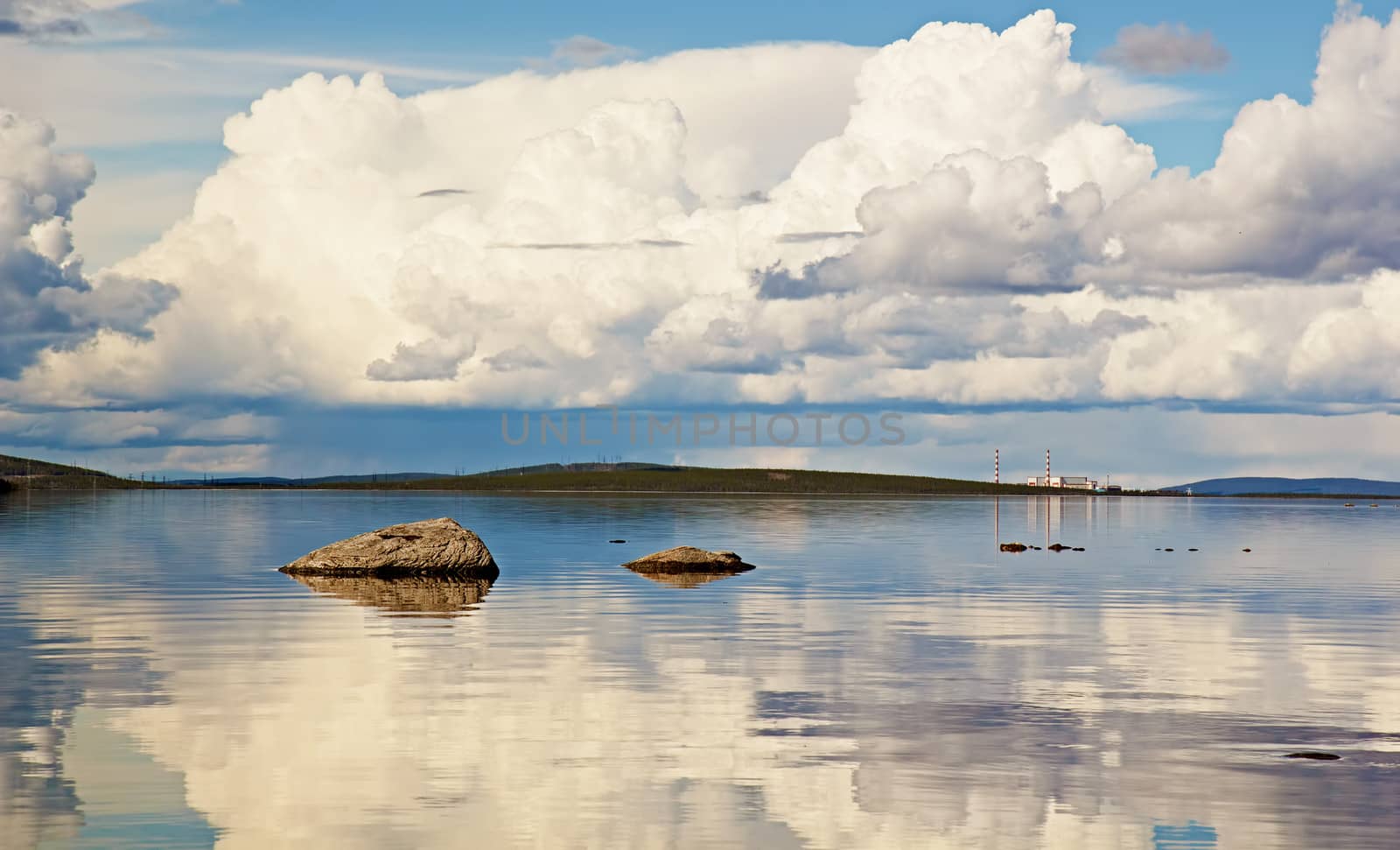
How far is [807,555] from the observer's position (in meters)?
81.4

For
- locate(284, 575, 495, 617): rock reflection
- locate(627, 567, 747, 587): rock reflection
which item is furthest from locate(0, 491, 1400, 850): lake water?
locate(627, 567, 747, 587): rock reflection

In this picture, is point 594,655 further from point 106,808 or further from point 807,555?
point 807,555

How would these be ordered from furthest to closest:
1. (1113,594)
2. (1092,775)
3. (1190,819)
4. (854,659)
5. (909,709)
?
(1113,594)
(854,659)
(909,709)
(1092,775)
(1190,819)

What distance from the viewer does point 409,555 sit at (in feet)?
197

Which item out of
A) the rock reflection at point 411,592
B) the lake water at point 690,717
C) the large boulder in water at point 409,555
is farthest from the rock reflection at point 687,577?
the rock reflection at point 411,592

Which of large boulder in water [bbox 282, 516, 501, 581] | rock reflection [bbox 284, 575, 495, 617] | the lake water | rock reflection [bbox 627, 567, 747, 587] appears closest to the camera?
the lake water

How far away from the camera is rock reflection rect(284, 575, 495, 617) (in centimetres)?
4519

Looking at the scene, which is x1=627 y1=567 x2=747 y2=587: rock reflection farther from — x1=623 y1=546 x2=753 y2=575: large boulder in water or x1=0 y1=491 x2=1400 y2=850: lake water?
x1=0 y1=491 x2=1400 y2=850: lake water

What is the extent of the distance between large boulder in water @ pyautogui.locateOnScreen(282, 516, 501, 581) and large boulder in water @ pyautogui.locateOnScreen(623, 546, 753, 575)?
273 inches

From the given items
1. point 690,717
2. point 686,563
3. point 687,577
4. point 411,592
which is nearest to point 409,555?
point 411,592

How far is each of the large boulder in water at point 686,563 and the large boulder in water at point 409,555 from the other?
22.8ft

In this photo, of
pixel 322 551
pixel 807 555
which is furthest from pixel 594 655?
pixel 807 555

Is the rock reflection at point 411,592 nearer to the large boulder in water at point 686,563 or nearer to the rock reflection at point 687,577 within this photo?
the rock reflection at point 687,577

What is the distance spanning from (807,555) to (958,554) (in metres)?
9.60
